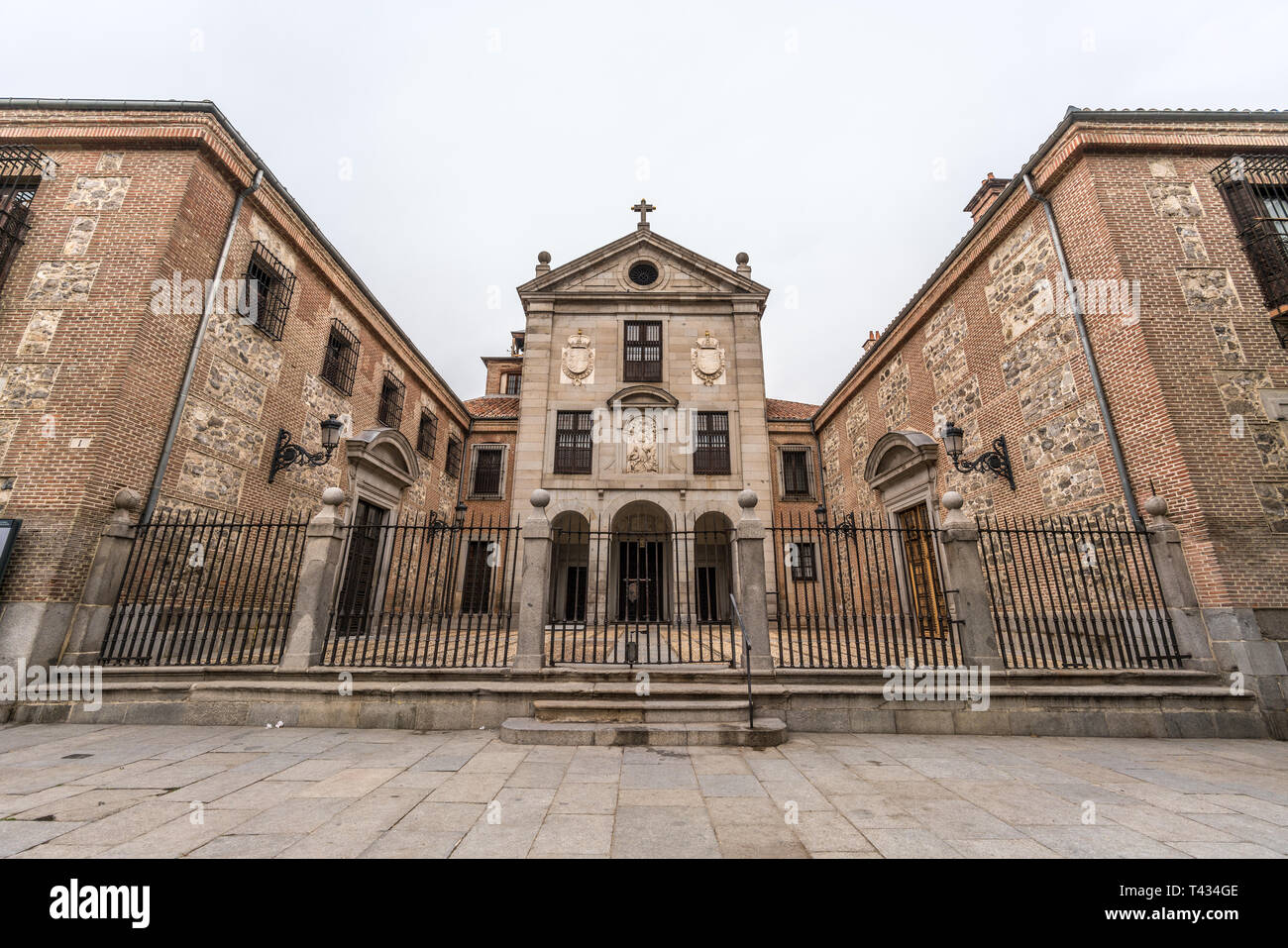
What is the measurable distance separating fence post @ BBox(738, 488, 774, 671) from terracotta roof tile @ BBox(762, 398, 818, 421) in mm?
13348

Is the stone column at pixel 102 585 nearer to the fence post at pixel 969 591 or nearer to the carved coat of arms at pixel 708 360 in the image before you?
the fence post at pixel 969 591

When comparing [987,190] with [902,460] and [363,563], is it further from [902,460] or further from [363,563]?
[363,563]

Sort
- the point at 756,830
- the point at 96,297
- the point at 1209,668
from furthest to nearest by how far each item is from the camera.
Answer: the point at 96,297, the point at 1209,668, the point at 756,830

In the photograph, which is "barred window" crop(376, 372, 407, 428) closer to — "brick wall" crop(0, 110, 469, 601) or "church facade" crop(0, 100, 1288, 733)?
"church facade" crop(0, 100, 1288, 733)

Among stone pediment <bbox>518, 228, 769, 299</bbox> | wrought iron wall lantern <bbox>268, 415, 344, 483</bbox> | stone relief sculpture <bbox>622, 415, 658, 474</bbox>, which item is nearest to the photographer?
wrought iron wall lantern <bbox>268, 415, 344, 483</bbox>

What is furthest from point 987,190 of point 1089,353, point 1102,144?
point 1089,353

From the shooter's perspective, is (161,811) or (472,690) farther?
(472,690)

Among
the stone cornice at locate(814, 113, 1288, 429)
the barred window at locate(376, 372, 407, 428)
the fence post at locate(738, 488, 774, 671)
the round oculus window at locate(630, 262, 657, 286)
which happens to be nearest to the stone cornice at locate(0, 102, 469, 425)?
the barred window at locate(376, 372, 407, 428)

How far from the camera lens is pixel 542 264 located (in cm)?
1645

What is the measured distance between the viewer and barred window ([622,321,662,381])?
1523 centimetres

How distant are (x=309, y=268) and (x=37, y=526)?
674 centimetres

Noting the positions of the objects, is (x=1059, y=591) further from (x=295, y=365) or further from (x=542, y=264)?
(x=542, y=264)

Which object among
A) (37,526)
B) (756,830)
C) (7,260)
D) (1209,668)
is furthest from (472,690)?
(7,260)

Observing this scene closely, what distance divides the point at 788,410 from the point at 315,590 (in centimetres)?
1797
